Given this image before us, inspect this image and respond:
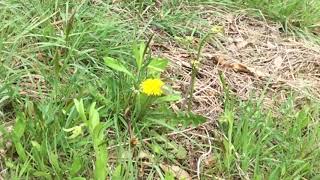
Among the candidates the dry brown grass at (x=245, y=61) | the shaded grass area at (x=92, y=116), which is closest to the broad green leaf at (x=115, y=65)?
the shaded grass area at (x=92, y=116)

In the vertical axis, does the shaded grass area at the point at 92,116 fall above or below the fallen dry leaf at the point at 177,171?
above

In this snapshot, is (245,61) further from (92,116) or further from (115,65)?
(92,116)

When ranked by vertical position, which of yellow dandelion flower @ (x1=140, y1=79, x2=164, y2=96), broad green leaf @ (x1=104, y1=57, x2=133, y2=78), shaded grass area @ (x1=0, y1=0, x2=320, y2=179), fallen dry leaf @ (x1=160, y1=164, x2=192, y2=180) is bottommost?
fallen dry leaf @ (x1=160, y1=164, x2=192, y2=180)

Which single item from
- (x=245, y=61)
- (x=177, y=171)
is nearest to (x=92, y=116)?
(x=177, y=171)

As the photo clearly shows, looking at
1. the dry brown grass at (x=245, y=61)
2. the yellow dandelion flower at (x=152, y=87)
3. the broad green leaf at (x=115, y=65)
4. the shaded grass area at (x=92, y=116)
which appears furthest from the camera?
the dry brown grass at (x=245, y=61)

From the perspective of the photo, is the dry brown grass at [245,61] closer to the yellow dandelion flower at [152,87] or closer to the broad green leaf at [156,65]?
the broad green leaf at [156,65]

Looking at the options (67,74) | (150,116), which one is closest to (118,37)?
(67,74)

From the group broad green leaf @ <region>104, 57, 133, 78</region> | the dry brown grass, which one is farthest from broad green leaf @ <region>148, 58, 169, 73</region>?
the dry brown grass

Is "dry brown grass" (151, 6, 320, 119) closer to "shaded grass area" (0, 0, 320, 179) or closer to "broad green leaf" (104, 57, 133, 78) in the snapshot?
"shaded grass area" (0, 0, 320, 179)

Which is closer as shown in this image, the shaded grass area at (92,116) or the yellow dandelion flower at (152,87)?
the shaded grass area at (92,116)
